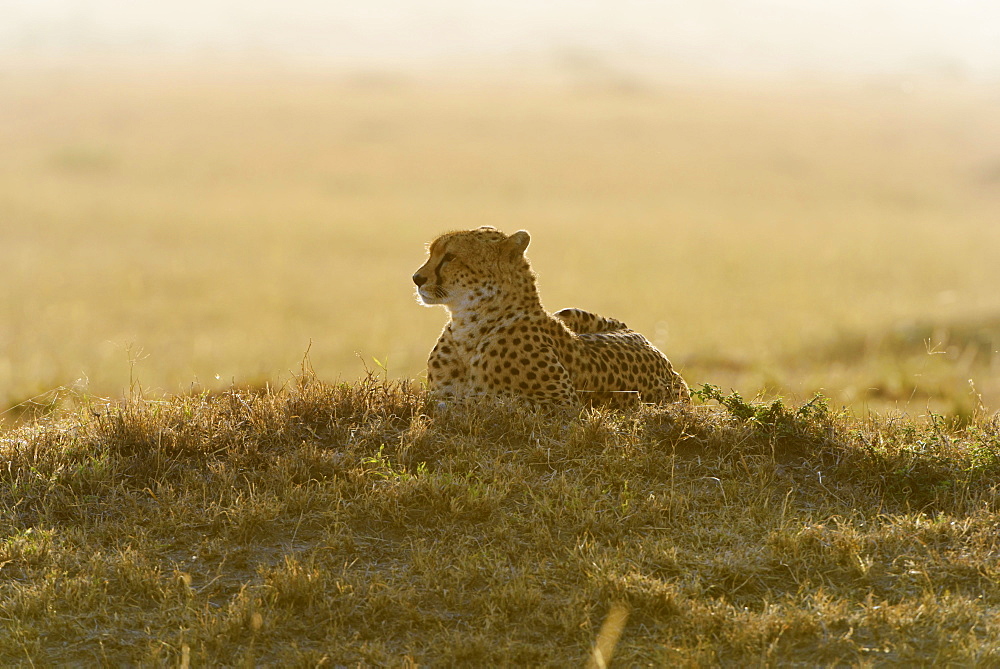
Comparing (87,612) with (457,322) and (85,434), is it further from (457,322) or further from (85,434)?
(457,322)

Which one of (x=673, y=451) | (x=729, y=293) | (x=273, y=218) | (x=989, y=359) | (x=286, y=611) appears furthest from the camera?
(x=273, y=218)

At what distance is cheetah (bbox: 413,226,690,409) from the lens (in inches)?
198

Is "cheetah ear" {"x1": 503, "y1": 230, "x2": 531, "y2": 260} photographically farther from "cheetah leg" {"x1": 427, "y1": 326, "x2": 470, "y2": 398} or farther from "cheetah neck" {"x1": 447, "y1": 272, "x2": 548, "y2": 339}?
"cheetah leg" {"x1": 427, "y1": 326, "x2": 470, "y2": 398}

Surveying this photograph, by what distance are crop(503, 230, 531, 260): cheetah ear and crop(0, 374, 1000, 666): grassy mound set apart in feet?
2.72

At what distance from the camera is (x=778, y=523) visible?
4090 mm

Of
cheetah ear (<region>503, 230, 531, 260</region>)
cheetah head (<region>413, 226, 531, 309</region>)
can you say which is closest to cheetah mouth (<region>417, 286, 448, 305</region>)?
cheetah head (<region>413, 226, 531, 309</region>)

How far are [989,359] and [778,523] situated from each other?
845 cm

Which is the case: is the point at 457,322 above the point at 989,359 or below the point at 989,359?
above

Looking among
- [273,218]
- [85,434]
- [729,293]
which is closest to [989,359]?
[729,293]

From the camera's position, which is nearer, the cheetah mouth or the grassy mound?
the grassy mound

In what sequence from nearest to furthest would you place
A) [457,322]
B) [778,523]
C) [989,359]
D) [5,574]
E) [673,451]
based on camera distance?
1. [5,574]
2. [778,523]
3. [673,451]
4. [457,322]
5. [989,359]

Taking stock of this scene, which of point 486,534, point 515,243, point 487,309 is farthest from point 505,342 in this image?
point 486,534

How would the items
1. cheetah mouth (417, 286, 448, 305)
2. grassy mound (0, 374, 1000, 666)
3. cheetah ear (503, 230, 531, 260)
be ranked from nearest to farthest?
1. grassy mound (0, 374, 1000, 666)
2. cheetah mouth (417, 286, 448, 305)
3. cheetah ear (503, 230, 531, 260)

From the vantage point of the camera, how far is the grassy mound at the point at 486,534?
3408 mm
